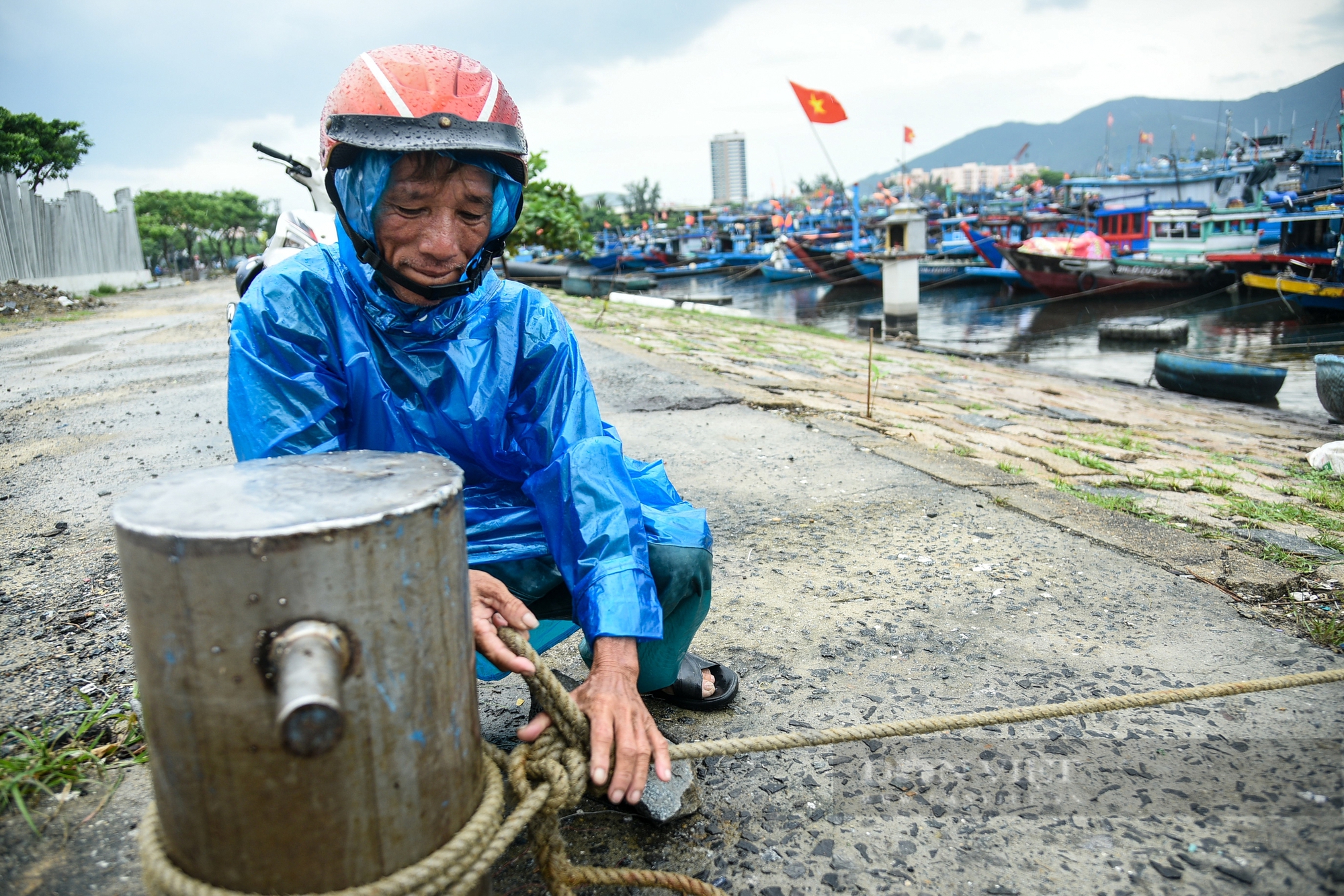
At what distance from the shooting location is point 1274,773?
5.72ft

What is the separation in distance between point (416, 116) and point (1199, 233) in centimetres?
3666

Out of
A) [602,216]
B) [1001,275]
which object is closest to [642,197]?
[602,216]

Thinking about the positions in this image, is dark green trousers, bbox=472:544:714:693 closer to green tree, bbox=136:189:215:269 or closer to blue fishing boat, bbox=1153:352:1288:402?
blue fishing boat, bbox=1153:352:1288:402

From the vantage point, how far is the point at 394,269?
1704 mm

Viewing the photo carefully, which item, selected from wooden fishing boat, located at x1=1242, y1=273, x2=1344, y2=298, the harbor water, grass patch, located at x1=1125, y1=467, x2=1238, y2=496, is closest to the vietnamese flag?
the harbor water

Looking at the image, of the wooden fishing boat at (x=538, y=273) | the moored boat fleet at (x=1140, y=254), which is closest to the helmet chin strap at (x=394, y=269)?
the moored boat fleet at (x=1140, y=254)

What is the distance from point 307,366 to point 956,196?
284ft

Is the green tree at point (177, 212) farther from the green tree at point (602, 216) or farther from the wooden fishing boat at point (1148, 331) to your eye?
the wooden fishing boat at point (1148, 331)

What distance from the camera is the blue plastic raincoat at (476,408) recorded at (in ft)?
5.10

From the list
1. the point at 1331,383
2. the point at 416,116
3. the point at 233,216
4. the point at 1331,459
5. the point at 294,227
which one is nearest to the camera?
the point at 416,116

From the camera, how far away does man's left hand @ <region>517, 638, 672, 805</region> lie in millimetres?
1386

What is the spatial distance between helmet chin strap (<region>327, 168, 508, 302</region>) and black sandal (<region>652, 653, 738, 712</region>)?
1028mm

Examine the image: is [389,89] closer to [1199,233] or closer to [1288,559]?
[1288,559]

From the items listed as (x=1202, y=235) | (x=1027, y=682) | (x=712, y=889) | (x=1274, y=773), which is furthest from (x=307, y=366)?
(x=1202, y=235)
